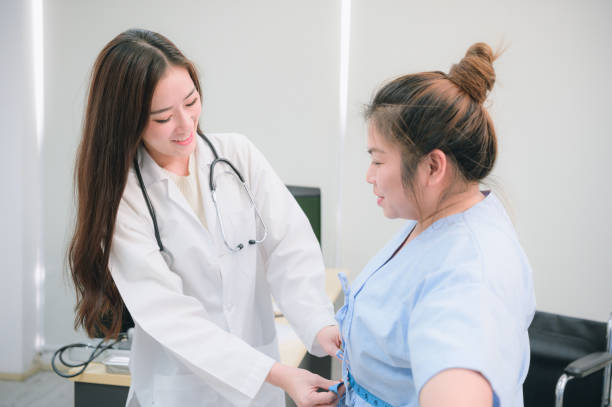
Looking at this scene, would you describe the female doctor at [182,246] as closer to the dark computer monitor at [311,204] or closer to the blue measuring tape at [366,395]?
the blue measuring tape at [366,395]

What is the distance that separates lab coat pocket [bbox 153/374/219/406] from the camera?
1203 millimetres

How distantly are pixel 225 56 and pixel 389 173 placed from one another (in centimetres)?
241

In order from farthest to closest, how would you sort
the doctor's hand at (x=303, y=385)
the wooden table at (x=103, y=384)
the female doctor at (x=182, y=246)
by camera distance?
the wooden table at (x=103, y=384), the female doctor at (x=182, y=246), the doctor's hand at (x=303, y=385)

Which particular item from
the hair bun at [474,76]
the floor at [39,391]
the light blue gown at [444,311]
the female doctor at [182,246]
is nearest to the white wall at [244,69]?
the floor at [39,391]

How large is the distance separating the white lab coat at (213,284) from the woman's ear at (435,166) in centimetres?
58

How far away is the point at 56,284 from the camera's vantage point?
3184 millimetres

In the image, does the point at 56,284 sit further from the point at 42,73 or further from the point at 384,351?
the point at 384,351

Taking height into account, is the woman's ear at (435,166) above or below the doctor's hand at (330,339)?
above

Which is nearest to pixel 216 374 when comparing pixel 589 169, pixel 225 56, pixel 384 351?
pixel 384 351

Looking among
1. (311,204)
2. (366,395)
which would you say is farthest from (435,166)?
(311,204)

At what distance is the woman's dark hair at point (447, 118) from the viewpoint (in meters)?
0.76

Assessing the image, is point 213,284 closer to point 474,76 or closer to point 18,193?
point 474,76

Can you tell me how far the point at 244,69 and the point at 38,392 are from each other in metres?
2.15

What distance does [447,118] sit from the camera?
76 centimetres
